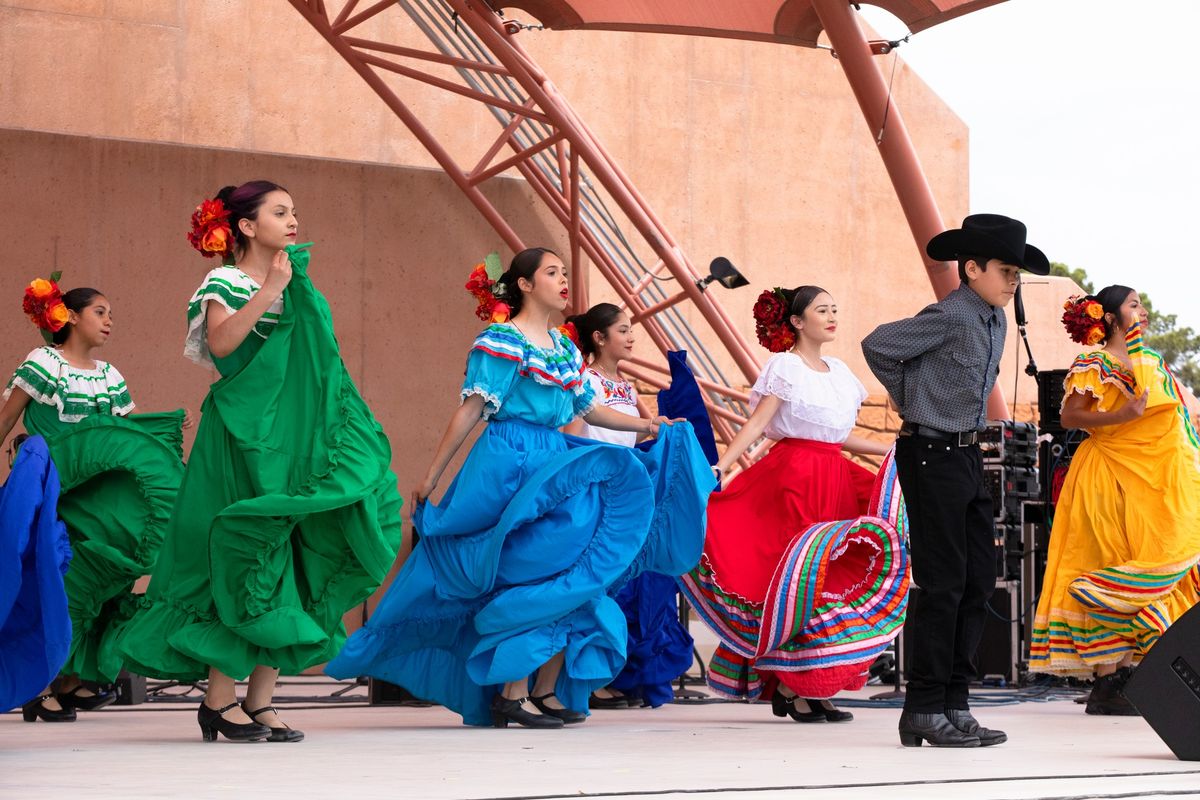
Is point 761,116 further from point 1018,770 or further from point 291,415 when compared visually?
point 1018,770

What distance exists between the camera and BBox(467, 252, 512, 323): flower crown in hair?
18.7 feet

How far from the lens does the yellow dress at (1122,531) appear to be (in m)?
6.20

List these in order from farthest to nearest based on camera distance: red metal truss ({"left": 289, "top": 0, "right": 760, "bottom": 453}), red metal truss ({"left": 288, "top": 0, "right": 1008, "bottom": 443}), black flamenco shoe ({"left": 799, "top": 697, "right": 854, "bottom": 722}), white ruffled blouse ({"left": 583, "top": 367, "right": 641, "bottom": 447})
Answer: red metal truss ({"left": 289, "top": 0, "right": 760, "bottom": 453})
red metal truss ({"left": 288, "top": 0, "right": 1008, "bottom": 443})
white ruffled blouse ({"left": 583, "top": 367, "right": 641, "bottom": 447})
black flamenco shoe ({"left": 799, "top": 697, "right": 854, "bottom": 722})

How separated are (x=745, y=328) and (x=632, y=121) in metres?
1.63

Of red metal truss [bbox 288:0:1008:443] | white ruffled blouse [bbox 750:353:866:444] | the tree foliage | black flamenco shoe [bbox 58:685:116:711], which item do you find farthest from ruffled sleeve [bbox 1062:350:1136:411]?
the tree foliage

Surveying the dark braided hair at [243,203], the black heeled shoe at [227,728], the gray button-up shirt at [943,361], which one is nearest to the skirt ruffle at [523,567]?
the black heeled shoe at [227,728]

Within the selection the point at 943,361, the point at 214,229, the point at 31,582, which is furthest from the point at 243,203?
the point at 943,361

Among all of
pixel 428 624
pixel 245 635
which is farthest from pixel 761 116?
pixel 245 635

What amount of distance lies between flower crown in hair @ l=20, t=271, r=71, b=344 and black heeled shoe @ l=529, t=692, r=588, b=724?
96.0 inches

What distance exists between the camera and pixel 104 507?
611cm

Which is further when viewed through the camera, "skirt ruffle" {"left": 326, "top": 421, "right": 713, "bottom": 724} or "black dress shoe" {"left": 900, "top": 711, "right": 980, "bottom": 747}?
"skirt ruffle" {"left": 326, "top": 421, "right": 713, "bottom": 724}

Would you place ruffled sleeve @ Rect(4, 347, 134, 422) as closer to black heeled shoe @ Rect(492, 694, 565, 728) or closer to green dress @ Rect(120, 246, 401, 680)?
green dress @ Rect(120, 246, 401, 680)

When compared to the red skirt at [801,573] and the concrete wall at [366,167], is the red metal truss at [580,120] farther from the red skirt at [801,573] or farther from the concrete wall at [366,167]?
the red skirt at [801,573]

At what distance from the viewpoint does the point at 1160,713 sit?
13.4 ft
